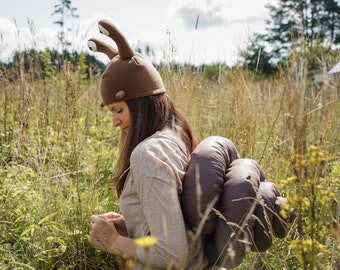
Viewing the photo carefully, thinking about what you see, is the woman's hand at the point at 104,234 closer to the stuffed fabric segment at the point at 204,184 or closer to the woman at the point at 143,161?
the woman at the point at 143,161

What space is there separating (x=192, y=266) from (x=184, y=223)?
0.68 feet

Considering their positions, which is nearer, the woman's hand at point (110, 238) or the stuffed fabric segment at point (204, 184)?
the stuffed fabric segment at point (204, 184)

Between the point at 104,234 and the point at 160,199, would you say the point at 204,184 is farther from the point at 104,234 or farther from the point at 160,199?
the point at 104,234

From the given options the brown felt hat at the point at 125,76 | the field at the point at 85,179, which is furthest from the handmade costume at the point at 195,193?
the field at the point at 85,179

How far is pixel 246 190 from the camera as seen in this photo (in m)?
1.74

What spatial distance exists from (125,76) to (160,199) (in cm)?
58

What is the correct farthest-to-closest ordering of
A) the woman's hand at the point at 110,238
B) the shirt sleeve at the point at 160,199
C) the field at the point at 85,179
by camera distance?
the field at the point at 85,179, the woman's hand at the point at 110,238, the shirt sleeve at the point at 160,199

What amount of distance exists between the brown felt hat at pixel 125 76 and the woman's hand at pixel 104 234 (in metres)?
0.53

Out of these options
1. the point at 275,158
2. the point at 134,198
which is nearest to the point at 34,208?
the point at 134,198

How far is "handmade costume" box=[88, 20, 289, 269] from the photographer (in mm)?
1717

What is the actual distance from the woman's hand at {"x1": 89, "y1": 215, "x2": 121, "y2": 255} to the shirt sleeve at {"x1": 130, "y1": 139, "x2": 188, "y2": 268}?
0.85ft

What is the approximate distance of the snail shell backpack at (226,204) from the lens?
1.74 metres

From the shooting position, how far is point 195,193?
1736 millimetres

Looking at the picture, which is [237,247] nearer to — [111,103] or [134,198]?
[134,198]
